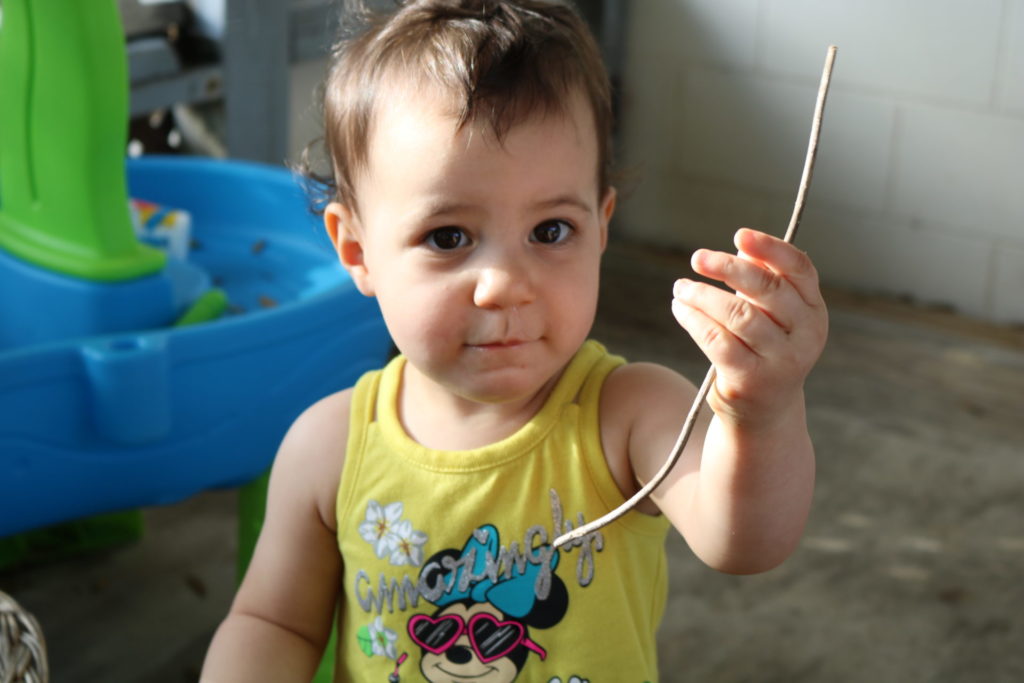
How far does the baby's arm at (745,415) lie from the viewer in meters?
0.62

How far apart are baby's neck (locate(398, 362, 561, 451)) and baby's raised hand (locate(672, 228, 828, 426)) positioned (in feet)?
0.80

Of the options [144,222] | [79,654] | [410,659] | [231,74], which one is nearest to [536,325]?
[410,659]

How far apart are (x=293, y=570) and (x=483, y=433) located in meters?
0.18

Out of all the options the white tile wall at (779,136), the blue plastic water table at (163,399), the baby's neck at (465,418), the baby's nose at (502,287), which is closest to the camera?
the baby's nose at (502,287)

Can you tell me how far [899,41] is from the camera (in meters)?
2.30

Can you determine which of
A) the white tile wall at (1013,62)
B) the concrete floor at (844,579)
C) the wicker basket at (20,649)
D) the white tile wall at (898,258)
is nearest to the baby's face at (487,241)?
the wicker basket at (20,649)

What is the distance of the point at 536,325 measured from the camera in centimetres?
79

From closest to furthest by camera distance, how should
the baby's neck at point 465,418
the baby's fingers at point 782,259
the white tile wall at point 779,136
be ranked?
1. the baby's fingers at point 782,259
2. the baby's neck at point 465,418
3. the white tile wall at point 779,136

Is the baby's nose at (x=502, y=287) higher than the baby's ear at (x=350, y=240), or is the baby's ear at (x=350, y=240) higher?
the baby's nose at (x=502, y=287)

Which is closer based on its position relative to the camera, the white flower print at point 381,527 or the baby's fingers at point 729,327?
the baby's fingers at point 729,327

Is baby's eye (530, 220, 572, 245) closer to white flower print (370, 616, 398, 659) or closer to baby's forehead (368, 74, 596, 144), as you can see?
baby's forehead (368, 74, 596, 144)

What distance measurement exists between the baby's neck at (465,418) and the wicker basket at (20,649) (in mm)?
295

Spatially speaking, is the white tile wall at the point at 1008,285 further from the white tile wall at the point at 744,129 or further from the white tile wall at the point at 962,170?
the white tile wall at the point at 744,129

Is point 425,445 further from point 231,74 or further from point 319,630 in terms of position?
point 231,74
